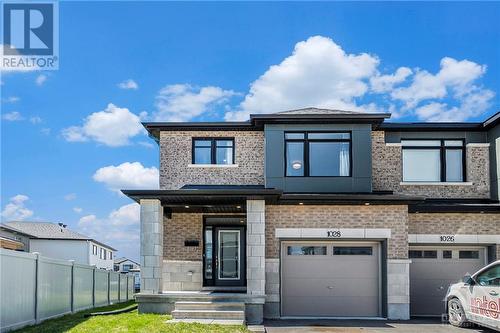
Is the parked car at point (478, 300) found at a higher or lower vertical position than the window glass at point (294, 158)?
lower

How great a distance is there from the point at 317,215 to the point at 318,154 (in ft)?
9.20

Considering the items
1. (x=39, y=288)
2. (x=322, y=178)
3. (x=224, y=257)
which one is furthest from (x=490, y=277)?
(x=39, y=288)

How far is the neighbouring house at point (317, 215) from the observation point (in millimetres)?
14633

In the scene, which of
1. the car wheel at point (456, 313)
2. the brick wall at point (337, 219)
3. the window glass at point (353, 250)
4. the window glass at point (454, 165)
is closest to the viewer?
the car wheel at point (456, 313)

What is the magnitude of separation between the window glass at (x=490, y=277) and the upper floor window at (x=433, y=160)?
6097mm

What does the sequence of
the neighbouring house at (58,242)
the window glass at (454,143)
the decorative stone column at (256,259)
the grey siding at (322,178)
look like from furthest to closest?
the neighbouring house at (58,242) < the window glass at (454,143) < the grey siding at (322,178) < the decorative stone column at (256,259)

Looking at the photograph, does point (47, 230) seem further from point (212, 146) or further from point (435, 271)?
point (435, 271)

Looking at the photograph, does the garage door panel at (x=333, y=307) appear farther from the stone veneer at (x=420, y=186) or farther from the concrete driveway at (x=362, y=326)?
the stone veneer at (x=420, y=186)

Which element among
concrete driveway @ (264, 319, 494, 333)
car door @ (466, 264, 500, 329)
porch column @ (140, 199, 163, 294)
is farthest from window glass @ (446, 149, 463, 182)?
porch column @ (140, 199, 163, 294)

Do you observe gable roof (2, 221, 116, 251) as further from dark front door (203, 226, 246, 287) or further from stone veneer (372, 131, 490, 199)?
stone veneer (372, 131, 490, 199)

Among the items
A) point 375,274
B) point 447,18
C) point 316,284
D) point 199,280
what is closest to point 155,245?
point 199,280

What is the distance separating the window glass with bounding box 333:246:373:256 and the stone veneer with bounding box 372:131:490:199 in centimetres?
301

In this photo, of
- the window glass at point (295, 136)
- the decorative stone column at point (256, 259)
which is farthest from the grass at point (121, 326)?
the window glass at point (295, 136)

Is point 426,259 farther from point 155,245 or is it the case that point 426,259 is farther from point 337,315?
point 155,245
